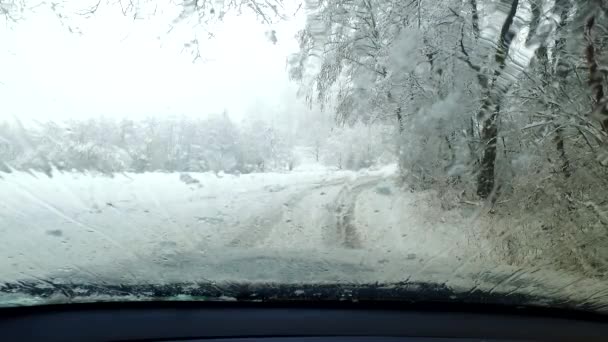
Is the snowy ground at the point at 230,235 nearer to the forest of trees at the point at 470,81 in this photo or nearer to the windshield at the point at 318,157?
the windshield at the point at 318,157

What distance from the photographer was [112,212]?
3.85 metres

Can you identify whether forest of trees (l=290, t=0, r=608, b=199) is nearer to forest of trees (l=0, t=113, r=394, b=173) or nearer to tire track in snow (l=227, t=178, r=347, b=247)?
forest of trees (l=0, t=113, r=394, b=173)

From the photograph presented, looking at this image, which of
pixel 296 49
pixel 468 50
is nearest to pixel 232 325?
pixel 296 49

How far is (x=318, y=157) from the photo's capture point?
4.22 meters

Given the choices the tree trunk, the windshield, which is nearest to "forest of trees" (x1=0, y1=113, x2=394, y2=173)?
the windshield

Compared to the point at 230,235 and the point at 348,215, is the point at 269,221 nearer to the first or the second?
the point at 230,235

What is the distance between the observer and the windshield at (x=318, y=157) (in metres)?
3.66

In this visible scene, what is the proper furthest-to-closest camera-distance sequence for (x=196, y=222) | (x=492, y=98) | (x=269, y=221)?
(x=492, y=98)
(x=269, y=221)
(x=196, y=222)

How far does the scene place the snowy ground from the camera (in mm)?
3670

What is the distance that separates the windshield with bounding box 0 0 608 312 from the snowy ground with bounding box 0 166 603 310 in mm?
12

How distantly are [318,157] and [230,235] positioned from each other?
94cm

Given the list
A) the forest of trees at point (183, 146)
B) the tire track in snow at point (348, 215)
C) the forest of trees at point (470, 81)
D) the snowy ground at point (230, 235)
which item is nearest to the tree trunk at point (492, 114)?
the forest of trees at point (470, 81)

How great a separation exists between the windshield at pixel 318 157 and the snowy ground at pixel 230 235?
0.5 inches

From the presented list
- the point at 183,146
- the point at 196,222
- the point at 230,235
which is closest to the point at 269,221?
the point at 230,235
